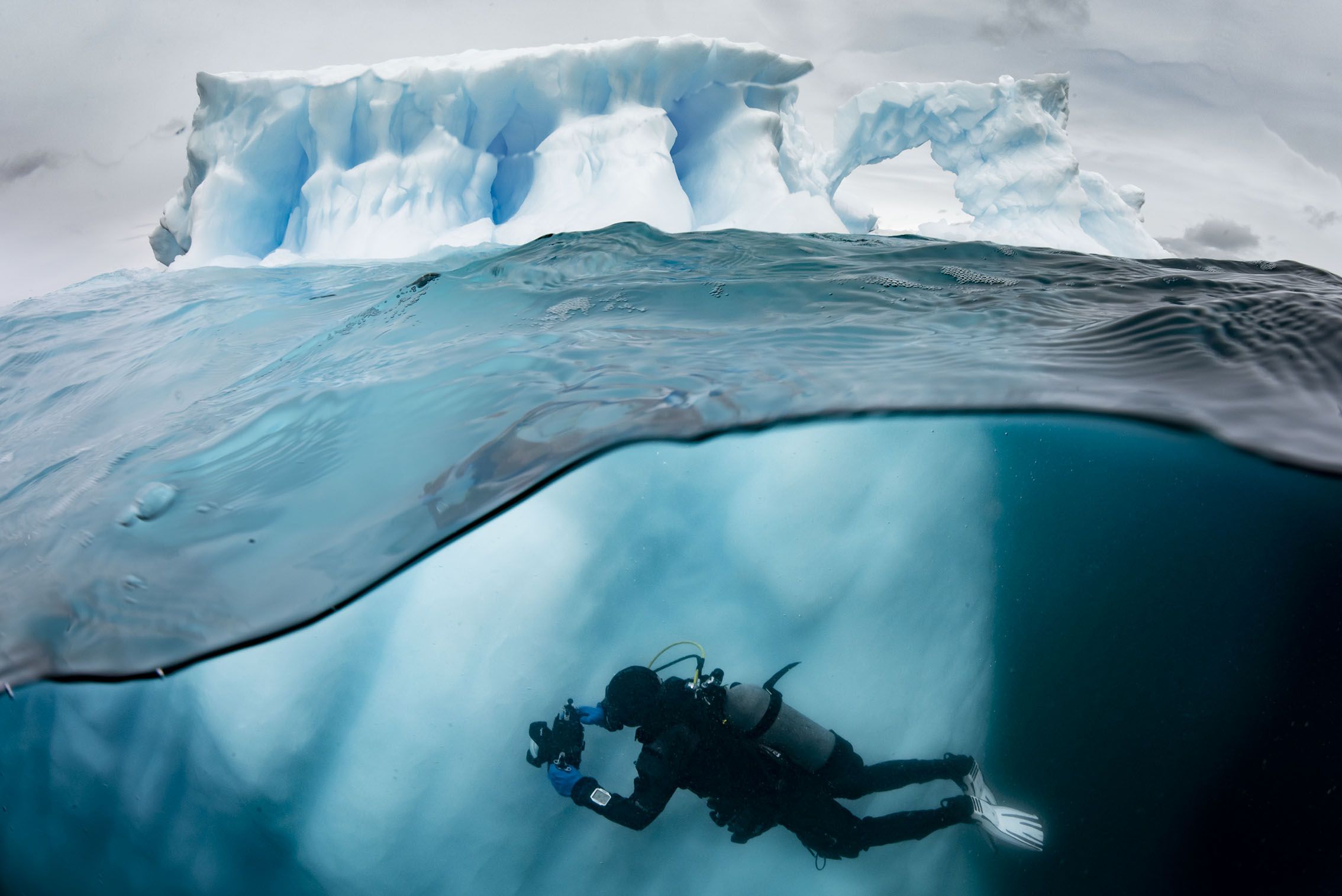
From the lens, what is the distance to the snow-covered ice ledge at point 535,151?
444 inches

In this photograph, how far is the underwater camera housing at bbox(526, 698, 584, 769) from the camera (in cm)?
347

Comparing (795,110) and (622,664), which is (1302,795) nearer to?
(622,664)

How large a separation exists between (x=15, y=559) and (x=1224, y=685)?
6061 mm

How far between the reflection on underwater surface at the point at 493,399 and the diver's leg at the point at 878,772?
180 cm

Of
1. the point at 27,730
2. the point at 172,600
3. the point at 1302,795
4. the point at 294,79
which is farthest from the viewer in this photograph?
the point at 294,79

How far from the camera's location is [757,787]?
3518 millimetres

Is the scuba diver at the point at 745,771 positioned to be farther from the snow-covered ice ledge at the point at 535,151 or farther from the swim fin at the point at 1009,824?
the snow-covered ice ledge at the point at 535,151

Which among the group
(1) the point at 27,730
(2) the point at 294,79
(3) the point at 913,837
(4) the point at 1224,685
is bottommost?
(3) the point at 913,837

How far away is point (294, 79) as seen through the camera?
37.0 ft

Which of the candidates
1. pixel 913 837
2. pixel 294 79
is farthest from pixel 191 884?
pixel 294 79

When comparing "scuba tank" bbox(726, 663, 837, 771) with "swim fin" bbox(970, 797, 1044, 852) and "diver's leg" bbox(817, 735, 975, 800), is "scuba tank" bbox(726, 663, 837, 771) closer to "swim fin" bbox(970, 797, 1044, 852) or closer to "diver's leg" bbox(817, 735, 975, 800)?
"diver's leg" bbox(817, 735, 975, 800)

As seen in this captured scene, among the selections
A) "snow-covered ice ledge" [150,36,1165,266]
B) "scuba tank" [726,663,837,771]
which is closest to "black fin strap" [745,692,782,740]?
"scuba tank" [726,663,837,771]

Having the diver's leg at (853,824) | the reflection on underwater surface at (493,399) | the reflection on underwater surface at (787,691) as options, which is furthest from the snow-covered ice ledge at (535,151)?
the diver's leg at (853,824)

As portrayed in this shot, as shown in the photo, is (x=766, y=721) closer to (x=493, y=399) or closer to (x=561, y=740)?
(x=561, y=740)
